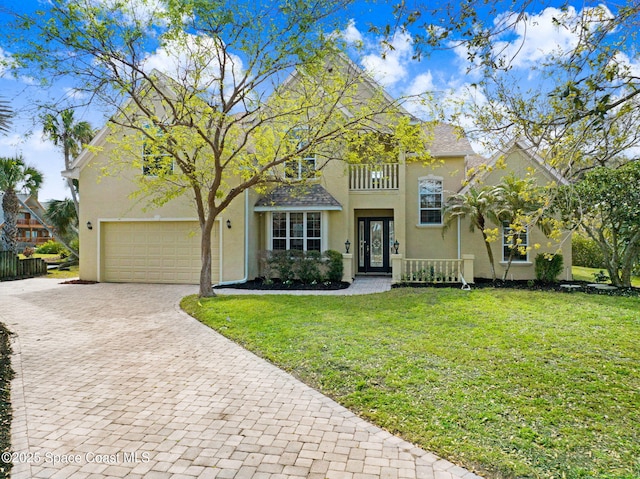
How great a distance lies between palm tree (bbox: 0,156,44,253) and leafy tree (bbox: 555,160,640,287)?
81.2ft

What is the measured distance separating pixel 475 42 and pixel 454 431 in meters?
4.48

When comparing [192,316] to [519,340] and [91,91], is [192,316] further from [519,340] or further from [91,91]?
[519,340]

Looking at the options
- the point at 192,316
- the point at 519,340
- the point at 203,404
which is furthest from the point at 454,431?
the point at 192,316

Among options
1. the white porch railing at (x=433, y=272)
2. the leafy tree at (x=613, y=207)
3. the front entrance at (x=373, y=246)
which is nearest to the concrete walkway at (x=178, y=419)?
the white porch railing at (x=433, y=272)

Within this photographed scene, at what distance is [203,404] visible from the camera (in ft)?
15.7

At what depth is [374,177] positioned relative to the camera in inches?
637

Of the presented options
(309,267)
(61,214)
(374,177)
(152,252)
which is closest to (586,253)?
(374,177)

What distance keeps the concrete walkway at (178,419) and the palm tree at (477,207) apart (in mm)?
10070

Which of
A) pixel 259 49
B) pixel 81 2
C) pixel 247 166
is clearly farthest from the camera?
pixel 247 166

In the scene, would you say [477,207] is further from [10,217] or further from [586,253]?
[10,217]

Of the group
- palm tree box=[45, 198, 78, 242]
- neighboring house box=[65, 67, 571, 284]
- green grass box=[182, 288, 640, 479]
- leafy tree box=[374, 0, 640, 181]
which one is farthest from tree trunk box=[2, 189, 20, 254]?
leafy tree box=[374, 0, 640, 181]

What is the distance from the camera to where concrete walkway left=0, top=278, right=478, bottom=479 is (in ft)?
11.4

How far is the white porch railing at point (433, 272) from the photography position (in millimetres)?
14375

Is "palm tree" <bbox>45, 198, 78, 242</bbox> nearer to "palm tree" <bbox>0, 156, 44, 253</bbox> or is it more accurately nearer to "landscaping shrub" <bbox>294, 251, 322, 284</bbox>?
"palm tree" <bbox>0, 156, 44, 253</bbox>
